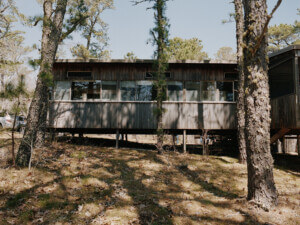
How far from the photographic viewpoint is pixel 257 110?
5.71 meters

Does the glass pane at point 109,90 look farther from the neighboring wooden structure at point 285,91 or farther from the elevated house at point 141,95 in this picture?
the neighboring wooden structure at point 285,91

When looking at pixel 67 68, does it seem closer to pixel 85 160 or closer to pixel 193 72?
pixel 85 160

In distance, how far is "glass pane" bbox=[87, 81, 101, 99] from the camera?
13.0 metres

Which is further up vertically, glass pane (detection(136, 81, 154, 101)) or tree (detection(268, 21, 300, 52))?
tree (detection(268, 21, 300, 52))

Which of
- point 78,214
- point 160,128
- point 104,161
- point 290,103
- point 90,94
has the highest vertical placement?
point 90,94

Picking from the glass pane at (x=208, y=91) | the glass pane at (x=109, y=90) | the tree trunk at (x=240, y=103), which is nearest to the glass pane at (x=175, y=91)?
the glass pane at (x=208, y=91)

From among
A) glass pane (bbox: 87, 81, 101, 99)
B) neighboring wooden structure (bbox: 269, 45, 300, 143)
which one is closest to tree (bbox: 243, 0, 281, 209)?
neighboring wooden structure (bbox: 269, 45, 300, 143)

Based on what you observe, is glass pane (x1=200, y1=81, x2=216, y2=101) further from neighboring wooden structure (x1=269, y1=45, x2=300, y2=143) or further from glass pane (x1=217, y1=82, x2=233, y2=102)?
neighboring wooden structure (x1=269, y1=45, x2=300, y2=143)

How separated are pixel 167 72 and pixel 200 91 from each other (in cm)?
226

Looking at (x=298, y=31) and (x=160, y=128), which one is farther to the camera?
(x=298, y=31)

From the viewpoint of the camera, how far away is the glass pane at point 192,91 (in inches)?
510

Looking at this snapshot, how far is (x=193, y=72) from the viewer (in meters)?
13.1

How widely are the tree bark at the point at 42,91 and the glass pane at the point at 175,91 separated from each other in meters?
6.53

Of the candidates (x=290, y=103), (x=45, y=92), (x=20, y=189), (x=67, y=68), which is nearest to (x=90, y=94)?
(x=67, y=68)
